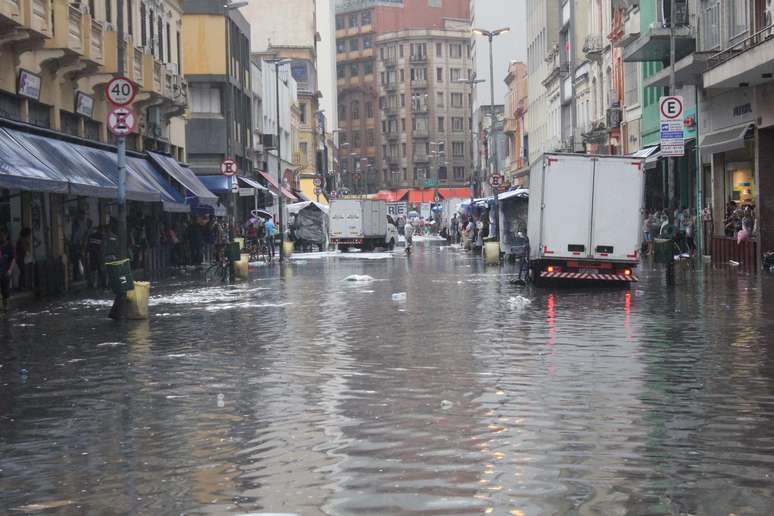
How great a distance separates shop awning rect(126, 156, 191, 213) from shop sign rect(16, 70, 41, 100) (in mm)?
9180

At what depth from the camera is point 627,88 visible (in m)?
58.7

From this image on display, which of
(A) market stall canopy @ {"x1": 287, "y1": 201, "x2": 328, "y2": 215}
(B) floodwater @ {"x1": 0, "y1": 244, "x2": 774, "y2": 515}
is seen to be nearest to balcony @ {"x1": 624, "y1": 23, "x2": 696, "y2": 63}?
(B) floodwater @ {"x1": 0, "y1": 244, "x2": 774, "y2": 515}

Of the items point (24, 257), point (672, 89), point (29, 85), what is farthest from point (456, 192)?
point (24, 257)

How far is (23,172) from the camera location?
994 inches

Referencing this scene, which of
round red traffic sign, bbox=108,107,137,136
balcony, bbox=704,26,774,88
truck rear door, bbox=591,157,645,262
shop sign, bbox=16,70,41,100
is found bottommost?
truck rear door, bbox=591,157,645,262

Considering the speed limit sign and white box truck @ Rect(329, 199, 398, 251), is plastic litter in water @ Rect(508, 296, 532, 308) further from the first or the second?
white box truck @ Rect(329, 199, 398, 251)

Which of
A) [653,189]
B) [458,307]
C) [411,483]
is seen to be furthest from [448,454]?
[653,189]

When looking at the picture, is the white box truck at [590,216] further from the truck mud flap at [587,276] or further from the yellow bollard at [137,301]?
the yellow bollard at [137,301]

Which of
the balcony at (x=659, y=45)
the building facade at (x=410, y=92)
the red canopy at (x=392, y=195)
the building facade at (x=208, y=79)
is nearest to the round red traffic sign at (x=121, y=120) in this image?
the balcony at (x=659, y=45)

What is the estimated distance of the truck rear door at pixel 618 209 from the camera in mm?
29031

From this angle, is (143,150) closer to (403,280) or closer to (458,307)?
(403,280)

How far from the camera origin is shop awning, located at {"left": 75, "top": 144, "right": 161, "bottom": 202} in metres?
34.6

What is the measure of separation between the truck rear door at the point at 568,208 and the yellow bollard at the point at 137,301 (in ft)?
34.0

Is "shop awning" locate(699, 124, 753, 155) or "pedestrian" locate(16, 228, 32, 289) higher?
"shop awning" locate(699, 124, 753, 155)
